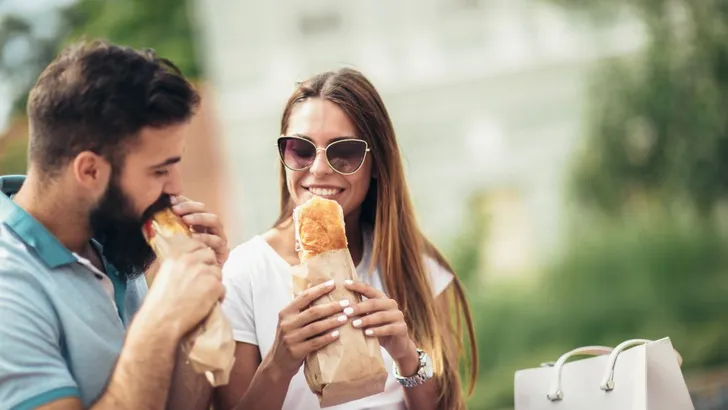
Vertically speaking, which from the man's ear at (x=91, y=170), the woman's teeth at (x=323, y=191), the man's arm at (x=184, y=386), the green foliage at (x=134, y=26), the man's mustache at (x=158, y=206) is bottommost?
the man's arm at (x=184, y=386)

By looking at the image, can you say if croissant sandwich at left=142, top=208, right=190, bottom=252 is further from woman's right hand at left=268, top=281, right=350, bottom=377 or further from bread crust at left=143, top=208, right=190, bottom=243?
woman's right hand at left=268, top=281, right=350, bottom=377

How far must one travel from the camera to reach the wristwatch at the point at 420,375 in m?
2.84

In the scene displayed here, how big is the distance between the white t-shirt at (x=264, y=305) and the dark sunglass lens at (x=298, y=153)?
0.28 m

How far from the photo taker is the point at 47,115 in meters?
2.27

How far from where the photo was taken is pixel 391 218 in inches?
124

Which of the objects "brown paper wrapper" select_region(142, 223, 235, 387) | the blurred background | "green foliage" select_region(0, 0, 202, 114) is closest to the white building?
the blurred background

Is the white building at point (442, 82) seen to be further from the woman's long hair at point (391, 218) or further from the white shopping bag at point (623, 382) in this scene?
the white shopping bag at point (623, 382)

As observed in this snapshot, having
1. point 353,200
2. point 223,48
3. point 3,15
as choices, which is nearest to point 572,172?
point 223,48

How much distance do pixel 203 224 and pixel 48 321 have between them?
Result: 480mm

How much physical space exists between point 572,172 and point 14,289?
11.6 m

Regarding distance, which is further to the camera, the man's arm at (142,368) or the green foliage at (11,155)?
the green foliage at (11,155)

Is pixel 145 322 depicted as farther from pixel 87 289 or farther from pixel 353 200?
pixel 353 200

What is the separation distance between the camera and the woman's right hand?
7.99 ft

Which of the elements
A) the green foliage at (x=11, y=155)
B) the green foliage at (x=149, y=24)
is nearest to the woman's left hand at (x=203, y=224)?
the green foliage at (x=11, y=155)
